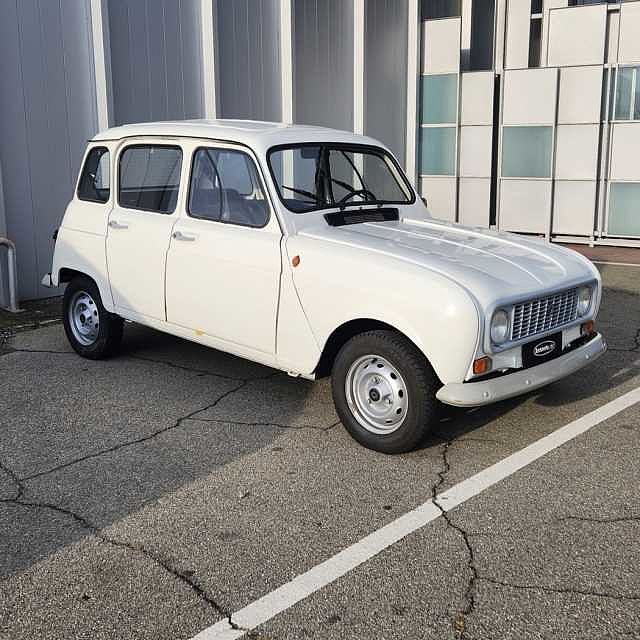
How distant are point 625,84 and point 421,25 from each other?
3.74 meters

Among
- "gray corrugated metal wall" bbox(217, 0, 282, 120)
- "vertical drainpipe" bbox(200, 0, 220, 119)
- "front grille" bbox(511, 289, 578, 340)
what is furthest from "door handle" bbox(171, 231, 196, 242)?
"gray corrugated metal wall" bbox(217, 0, 282, 120)

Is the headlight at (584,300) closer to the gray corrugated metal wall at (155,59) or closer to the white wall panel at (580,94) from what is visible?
the gray corrugated metal wall at (155,59)

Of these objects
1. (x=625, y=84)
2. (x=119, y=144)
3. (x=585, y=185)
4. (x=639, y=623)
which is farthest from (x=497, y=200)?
(x=639, y=623)

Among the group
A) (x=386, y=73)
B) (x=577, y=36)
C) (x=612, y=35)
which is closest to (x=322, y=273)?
(x=386, y=73)

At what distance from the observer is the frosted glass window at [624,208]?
13.3 m

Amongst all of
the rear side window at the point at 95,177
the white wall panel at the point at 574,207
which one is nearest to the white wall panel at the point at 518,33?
the white wall panel at the point at 574,207

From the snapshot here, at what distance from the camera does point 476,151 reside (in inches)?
566

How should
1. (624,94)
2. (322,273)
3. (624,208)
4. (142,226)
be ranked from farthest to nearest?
(624,208) < (624,94) < (142,226) < (322,273)

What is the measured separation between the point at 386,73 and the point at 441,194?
2.35 metres

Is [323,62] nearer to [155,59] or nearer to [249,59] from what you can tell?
[249,59]

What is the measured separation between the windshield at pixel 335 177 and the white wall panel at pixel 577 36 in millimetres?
8461

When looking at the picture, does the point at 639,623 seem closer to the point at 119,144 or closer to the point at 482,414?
the point at 482,414

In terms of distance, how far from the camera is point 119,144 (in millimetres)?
6531

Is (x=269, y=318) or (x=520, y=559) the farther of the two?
(x=269, y=318)
